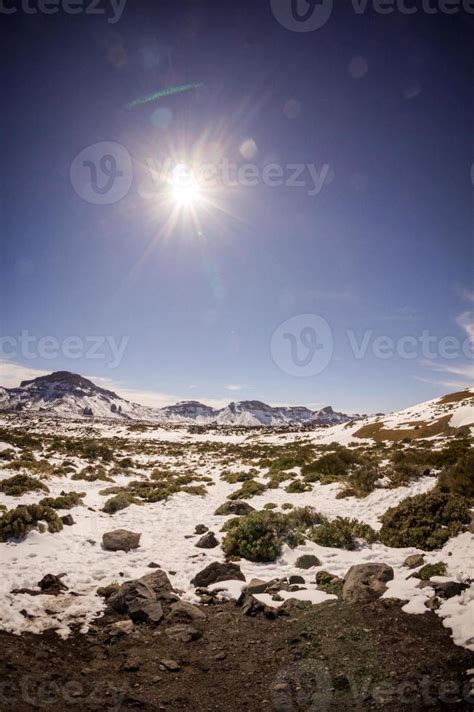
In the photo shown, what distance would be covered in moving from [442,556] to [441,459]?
11.4m

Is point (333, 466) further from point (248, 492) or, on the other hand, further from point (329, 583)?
point (329, 583)

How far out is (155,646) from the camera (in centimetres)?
543

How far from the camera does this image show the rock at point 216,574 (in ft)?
25.5

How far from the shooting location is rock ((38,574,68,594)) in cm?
709

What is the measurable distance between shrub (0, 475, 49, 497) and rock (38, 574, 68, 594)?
770 cm

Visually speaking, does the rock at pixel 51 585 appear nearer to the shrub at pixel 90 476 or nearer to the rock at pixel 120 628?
the rock at pixel 120 628

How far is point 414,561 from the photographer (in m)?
7.67

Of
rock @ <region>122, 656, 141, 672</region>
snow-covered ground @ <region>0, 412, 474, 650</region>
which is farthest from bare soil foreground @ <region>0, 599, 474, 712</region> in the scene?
snow-covered ground @ <region>0, 412, 474, 650</region>

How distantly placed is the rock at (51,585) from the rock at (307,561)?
17.3ft

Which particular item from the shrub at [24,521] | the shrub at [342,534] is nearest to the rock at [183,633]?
the shrub at [342,534]

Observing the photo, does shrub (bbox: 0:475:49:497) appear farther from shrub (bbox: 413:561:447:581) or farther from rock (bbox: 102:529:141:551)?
shrub (bbox: 413:561:447:581)

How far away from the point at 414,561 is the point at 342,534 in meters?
2.25

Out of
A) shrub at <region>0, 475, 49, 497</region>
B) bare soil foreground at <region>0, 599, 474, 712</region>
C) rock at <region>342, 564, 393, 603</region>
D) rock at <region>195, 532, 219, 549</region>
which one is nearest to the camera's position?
bare soil foreground at <region>0, 599, 474, 712</region>

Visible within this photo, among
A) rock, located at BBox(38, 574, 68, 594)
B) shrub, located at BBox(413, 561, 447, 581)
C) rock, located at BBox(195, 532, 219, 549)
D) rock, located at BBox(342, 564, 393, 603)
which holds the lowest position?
rock, located at BBox(195, 532, 219, 549)
